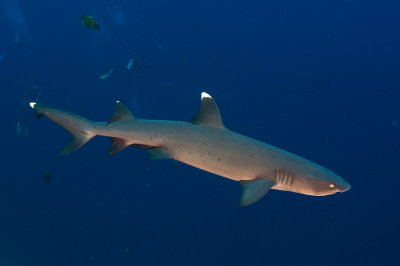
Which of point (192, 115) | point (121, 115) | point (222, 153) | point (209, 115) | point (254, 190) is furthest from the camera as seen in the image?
point (192, 115)

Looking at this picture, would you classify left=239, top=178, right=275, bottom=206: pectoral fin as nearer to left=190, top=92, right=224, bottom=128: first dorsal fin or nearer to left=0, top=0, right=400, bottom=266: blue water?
left=190, top=92, right=224, bottom=128: first dorsal fin

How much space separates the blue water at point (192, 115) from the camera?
48.5 feet

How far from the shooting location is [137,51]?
21.0 meters

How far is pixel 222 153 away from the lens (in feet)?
13.3

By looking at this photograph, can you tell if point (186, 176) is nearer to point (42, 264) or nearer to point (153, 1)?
point (42, 264)

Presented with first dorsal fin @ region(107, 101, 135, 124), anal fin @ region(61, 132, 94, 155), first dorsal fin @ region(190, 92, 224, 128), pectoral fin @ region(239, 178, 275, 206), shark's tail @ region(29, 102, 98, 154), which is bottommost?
pectoral fin @ region(239, 178, 275, 206)

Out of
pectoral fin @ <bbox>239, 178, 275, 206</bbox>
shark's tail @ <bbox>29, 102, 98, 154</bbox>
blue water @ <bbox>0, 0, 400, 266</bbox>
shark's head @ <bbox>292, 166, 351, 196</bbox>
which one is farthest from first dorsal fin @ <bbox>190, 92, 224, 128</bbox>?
blue water @ <bbox>0, 0, 400, 266</bbox>

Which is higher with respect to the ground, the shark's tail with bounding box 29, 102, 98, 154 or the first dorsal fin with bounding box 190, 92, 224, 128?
the first dorsal fin with bounding box 190, 92, 224, 128

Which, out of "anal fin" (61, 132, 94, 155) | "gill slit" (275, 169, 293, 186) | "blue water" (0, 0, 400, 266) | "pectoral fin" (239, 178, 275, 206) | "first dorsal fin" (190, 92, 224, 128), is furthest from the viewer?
"blue water" (0, 0, 400, 266)

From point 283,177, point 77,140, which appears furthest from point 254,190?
point 77,140

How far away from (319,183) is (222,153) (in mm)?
1276

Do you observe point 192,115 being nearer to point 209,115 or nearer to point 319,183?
point 209,115

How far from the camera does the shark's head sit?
3.91 metres

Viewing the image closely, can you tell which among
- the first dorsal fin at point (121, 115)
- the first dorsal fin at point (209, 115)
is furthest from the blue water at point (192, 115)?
the first dorsal fin at point (121, 115)
